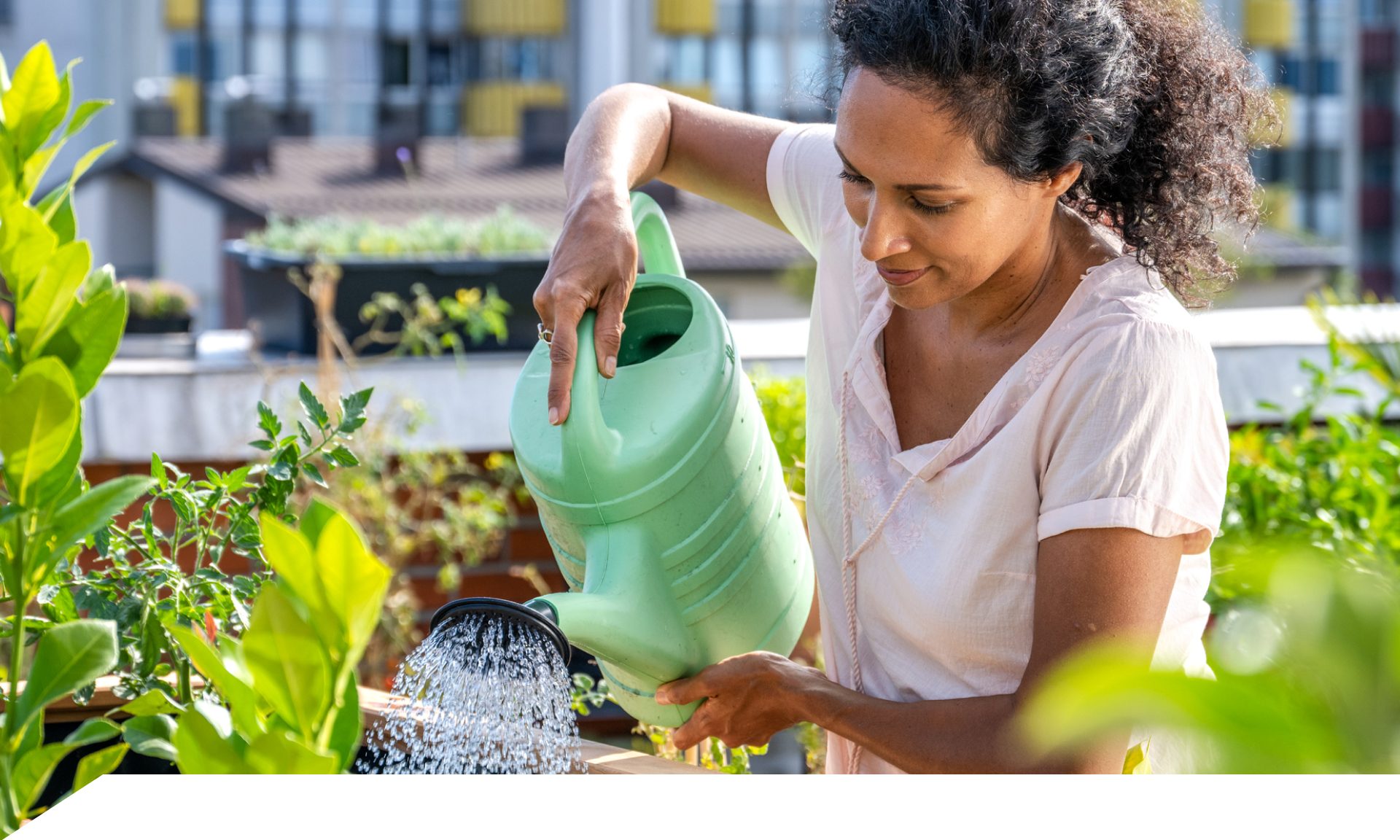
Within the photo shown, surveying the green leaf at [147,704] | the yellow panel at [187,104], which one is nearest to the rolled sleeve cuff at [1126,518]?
the green leaf at [147,704]

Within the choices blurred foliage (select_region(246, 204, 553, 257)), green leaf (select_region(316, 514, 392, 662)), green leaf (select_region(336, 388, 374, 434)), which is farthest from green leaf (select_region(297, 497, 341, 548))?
blurred foliage (select_region(246, 204, 553, 257))

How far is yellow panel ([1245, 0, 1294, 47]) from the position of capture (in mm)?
22703

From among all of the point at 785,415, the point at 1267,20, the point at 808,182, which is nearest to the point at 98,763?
the point at 808,182

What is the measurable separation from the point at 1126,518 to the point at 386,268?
7.41 feet

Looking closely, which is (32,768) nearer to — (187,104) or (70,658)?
(70,658)

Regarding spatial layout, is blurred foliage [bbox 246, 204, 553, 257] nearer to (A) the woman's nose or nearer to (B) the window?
(A) the woman's nose

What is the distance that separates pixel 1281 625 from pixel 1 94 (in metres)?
0.44

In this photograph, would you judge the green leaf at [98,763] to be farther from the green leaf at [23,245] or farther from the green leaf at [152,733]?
the green leaf at [23,245]

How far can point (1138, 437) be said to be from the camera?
2.81ft

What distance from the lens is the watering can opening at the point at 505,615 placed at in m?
0.73

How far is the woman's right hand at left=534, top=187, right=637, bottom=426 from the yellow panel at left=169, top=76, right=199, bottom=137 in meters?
19.7

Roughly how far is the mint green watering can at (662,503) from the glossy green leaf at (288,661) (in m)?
0.51
